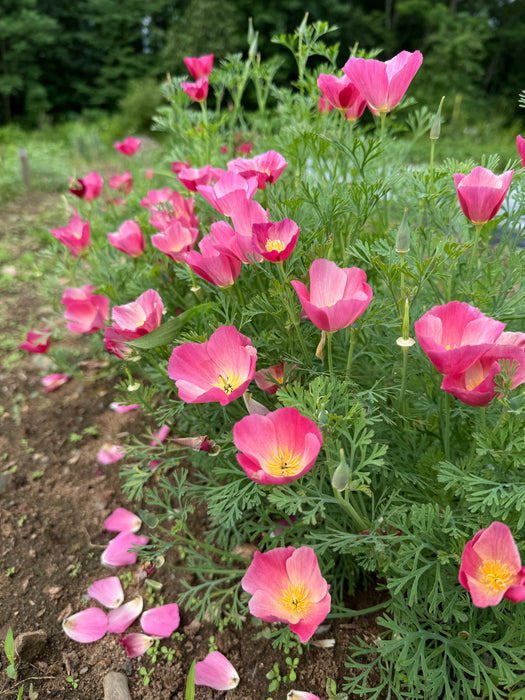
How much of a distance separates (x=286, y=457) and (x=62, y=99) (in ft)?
45.6

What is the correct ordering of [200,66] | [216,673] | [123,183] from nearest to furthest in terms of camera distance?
[216,673], [200,66], [123,183]

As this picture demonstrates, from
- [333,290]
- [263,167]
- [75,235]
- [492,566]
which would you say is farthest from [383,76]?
[75,235]

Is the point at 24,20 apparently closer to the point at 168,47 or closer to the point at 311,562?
the point at 168,47

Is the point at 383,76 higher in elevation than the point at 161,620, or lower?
higher

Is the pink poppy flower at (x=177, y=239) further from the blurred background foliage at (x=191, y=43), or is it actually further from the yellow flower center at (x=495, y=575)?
the blurred background foliage at (x=191, y=43)

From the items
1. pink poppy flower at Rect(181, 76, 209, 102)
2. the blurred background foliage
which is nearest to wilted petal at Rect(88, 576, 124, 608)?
pink poppy flower at Rect(181, 76, 209, 102)

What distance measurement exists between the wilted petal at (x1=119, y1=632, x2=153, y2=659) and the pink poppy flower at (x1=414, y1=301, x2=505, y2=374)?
87cm

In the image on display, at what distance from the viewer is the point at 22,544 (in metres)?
1.37

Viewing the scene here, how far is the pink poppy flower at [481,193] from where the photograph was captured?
32.4 inches

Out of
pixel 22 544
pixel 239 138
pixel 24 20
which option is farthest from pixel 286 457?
pixel 24 20

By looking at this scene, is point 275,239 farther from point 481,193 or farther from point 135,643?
point 135,643

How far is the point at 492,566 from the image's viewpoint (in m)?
0.72

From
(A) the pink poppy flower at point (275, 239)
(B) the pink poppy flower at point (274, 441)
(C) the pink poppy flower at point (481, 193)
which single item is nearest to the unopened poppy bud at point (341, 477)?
(B) the pink poppy flower at point (274, 441)

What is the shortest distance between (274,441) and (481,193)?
0.49 meters
